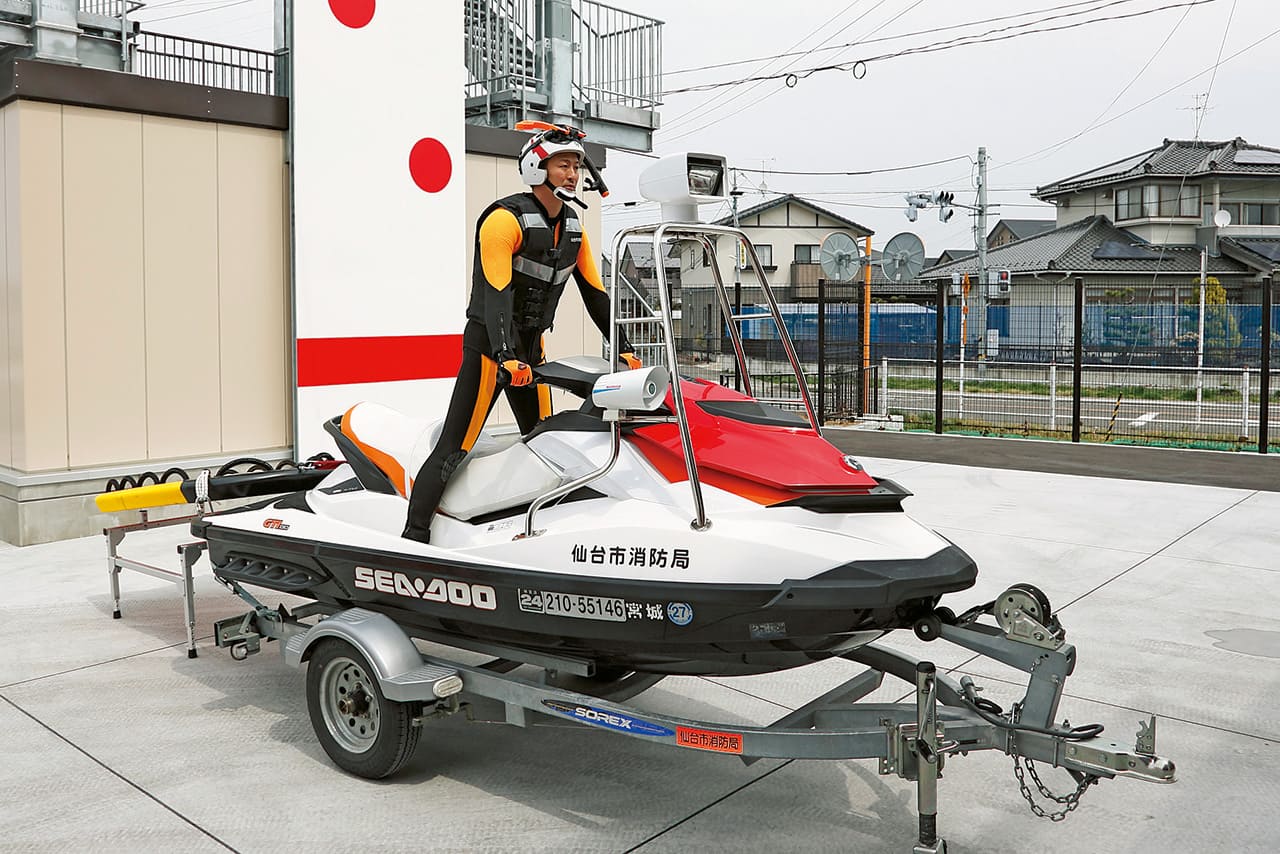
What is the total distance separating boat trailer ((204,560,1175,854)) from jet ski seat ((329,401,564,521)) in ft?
1.83

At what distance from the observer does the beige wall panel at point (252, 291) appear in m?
9.59

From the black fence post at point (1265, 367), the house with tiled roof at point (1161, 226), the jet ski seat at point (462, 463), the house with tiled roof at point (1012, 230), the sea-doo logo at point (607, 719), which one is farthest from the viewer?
the house with tiled roof at point (1012, 230)

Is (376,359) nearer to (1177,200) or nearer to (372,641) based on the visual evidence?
(372,641)

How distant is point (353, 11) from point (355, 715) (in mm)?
7392

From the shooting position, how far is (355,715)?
4434 mm

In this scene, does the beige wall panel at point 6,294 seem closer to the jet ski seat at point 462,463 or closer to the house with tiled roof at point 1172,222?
the jet ski seat at point 462,463

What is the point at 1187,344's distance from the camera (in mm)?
19328

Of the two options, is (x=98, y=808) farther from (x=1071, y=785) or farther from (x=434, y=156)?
(x=434, y=156)

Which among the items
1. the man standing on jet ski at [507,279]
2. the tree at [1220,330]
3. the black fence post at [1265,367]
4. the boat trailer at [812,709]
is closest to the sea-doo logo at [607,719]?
the boat trailer at [812,709]

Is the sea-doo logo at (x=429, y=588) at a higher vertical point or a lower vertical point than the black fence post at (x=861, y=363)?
lower

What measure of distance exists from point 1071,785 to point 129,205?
7.95m

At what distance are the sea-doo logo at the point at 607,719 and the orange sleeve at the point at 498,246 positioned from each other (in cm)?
160

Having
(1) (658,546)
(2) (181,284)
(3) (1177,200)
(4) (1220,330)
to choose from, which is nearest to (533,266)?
(1) (658,546)

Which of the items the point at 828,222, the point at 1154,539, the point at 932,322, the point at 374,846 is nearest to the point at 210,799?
the point at 374,846
